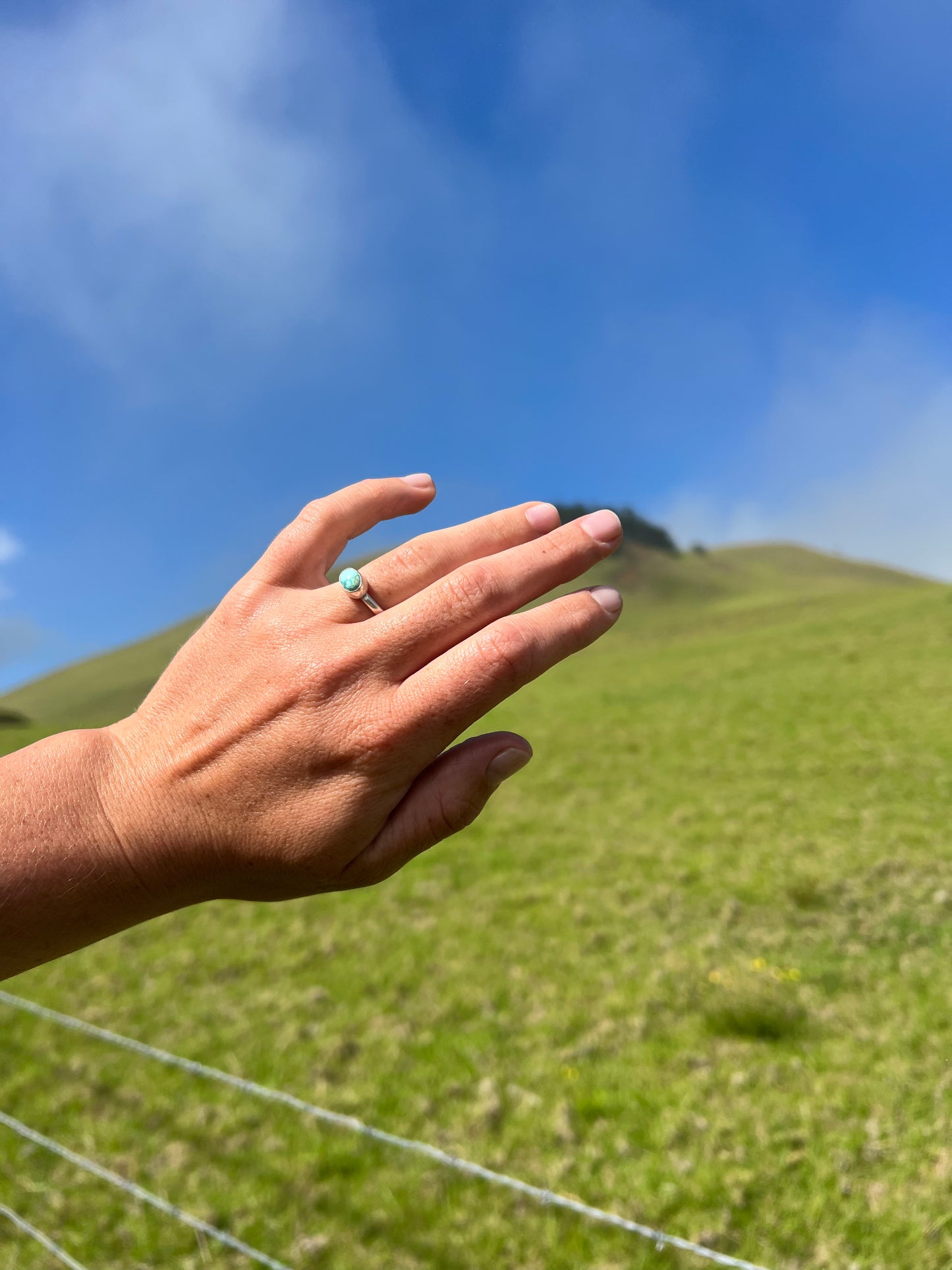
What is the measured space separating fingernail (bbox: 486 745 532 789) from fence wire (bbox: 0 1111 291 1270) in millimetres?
3027

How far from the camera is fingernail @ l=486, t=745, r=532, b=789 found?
181 cm

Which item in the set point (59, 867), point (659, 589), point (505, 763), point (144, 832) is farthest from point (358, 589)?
point (659, 589)

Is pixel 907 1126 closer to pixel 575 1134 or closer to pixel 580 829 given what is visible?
pixel 575 1134

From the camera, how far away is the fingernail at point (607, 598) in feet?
5.89

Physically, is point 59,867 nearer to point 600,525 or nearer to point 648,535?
point 600,525

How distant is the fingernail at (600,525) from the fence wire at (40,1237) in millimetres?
4547

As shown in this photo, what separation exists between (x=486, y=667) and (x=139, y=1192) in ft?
13.9

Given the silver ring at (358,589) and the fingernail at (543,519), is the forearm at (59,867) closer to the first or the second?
the silver ring at (358,589)

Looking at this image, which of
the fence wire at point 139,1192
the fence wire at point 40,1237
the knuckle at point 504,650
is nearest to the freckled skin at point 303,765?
the knuckle at point 504,650

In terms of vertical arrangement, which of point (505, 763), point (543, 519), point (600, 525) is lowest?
point (505, 763)

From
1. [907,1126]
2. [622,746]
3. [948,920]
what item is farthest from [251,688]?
[622,746]

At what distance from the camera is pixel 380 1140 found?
14.8ft

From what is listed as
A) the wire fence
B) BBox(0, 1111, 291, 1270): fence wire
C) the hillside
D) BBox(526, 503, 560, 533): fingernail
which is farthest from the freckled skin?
the hillside

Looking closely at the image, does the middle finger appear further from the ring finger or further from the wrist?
the wrist
